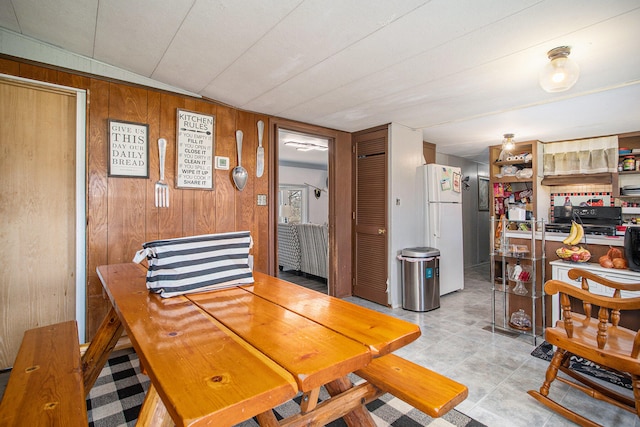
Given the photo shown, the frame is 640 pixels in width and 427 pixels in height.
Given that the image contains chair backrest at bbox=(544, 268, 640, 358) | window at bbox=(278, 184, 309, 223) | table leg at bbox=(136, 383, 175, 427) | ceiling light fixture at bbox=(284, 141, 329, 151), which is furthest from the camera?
window at bbox=(278, 184, 309, 223)

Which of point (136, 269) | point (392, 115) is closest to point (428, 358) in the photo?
point (136, 269)

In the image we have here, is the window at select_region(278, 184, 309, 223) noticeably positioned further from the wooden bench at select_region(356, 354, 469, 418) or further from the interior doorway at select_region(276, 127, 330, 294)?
the wooden bench at select_region(356, 354, 469, 418)

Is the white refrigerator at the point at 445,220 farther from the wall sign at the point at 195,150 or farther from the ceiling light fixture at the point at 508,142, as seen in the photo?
the wall sign at the point at 195,150

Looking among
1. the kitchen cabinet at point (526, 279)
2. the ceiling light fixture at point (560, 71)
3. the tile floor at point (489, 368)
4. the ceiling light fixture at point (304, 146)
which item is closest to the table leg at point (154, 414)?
the tile floor at point (489, 368)

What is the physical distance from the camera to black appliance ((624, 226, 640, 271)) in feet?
6.77

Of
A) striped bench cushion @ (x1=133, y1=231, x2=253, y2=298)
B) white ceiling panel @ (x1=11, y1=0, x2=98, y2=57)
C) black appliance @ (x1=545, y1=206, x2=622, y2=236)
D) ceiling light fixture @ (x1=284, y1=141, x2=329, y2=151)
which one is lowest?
striped bench cushion @ (x1=133, y1=231, x2=253, y2=298)

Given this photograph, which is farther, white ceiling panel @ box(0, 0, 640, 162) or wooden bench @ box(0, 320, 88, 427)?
white ceiling panel @ box(0, 0, 640, 162)

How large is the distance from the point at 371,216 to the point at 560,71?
242cm

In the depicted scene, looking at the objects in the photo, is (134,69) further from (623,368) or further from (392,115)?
(623,368)

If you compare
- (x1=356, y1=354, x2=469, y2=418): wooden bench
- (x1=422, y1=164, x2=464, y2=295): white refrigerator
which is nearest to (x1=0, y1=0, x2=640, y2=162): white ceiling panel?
(x1=422, y1=164, x2=464, y2=295): white refrigerator

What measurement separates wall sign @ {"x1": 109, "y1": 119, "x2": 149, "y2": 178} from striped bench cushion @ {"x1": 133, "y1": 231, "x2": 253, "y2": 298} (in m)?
1.36

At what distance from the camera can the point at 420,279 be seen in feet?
11.8

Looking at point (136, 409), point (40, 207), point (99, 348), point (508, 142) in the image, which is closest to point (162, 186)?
point (40, 207)

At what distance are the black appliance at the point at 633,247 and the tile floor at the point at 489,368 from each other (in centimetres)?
92
